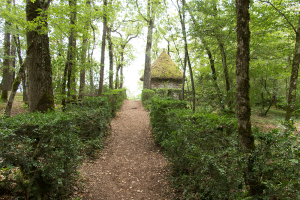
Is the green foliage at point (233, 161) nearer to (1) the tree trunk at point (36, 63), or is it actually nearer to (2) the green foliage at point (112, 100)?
(1) the tree trunk at point (36, 63)

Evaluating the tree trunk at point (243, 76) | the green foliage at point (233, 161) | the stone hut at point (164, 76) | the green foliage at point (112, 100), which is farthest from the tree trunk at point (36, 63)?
the stone hut at point (164, 76)

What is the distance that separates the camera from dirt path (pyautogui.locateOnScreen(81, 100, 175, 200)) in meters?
3.52

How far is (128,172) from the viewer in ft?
14.6

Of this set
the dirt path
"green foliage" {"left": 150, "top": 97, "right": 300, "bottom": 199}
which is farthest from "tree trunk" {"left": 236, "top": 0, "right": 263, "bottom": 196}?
the dirt path

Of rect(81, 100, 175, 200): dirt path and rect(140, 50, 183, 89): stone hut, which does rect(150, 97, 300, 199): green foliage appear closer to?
rect(81, 100, 175, 200): dirt path

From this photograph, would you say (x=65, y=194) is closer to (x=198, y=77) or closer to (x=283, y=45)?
(x=198, y=77)

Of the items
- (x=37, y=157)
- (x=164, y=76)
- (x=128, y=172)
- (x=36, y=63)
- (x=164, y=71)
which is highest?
(x=164, y=71)

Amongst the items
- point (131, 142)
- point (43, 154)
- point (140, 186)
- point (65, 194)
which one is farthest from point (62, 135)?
point (131, 142)

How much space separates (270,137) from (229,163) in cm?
62

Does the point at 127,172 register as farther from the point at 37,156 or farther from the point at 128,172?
the point at 37,156

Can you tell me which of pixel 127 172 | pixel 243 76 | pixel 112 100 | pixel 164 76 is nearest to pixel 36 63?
pixel 127 172

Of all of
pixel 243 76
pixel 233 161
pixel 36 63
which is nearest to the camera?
pixel 233 161

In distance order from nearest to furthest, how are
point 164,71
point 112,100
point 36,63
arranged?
point 36,63 < point 112,100 < point 164,71

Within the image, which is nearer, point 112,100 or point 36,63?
point 36,63
